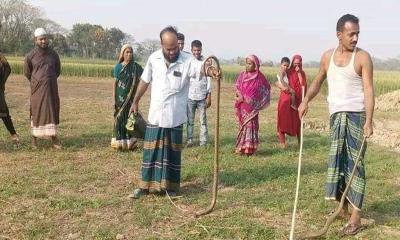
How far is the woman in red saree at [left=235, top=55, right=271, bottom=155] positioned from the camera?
8.60 metres

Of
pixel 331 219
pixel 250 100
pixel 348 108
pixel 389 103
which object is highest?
pixel 348 108

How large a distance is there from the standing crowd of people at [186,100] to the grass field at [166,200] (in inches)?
13.6

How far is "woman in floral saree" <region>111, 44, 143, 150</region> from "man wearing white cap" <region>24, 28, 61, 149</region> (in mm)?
1155

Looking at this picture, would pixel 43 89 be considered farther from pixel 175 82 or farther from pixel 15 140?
pixel 175 82

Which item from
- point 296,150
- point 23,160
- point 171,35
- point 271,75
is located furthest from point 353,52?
point 271,75

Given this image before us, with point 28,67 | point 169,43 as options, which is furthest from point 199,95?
point 169,43

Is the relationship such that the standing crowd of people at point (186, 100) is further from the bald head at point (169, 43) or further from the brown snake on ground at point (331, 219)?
the brown snake on ground at point (331, 219)

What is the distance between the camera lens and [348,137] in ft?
16.3

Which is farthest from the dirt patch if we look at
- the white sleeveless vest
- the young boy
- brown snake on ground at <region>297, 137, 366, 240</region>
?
brown snake on ground at <region>297, 137, 366, 240</region>

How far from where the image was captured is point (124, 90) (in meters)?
8.40

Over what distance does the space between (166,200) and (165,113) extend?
105 cm

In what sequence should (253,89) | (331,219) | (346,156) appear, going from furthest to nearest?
(253,89)
(346,156)
(331,219)

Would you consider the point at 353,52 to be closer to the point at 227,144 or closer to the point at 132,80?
the point at 132,80

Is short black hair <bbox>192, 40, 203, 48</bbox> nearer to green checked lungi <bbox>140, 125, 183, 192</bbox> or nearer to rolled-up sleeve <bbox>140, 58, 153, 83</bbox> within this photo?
rolled-up sleeve <bbox>140, 58, 153, 83</bbox>
